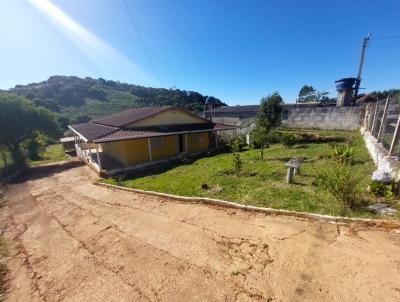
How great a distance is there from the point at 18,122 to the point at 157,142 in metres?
12.5

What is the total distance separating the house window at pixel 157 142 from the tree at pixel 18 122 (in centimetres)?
1219

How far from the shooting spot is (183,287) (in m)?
3.14

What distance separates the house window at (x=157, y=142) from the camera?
559 inches

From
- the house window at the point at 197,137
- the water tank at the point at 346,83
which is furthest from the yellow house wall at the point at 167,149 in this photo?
the water tank at the point at 346,83

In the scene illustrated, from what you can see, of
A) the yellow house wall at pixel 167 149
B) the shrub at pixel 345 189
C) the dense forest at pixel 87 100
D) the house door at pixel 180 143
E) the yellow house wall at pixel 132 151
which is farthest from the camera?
the dense forest at pixel 87 100

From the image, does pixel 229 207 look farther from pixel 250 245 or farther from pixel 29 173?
pixel 29 173

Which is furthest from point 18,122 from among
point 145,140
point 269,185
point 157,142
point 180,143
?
point 269,185

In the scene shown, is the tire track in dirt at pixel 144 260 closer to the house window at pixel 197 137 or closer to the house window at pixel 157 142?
the house window at pixel 157 142

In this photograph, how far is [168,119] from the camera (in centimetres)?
1666

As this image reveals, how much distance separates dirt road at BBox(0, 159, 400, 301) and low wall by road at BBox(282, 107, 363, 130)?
18.4 m

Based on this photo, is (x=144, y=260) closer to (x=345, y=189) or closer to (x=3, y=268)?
(x=3, y=268)

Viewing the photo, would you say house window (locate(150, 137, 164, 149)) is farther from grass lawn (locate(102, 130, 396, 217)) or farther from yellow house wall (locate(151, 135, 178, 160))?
grass lawn (locate(102, 130, 396, 217))

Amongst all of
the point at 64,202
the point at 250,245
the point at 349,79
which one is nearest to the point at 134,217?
the point at 250,245

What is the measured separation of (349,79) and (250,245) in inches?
1027
